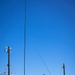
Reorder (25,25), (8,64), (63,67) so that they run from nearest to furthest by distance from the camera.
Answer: (25,25) → (8,64) → (63,67)

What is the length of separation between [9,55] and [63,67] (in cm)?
583

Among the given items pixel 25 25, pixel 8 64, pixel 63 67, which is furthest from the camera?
pixel 63 67

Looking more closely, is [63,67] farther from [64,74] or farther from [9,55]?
[9,55]

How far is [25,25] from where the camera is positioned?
A: 11.7 m

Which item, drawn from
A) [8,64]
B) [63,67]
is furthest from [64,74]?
[8,64]

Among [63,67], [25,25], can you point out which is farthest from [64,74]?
[25,25]

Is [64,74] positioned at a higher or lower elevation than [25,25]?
lower

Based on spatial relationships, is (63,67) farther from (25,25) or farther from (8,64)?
(25,25)

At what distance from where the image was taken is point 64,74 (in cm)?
1859

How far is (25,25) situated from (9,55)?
4.30 meters

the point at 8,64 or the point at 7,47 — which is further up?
the point at 7,47

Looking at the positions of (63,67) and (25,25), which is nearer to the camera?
(25,25)

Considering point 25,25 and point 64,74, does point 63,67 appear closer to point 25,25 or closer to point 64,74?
point 64,74

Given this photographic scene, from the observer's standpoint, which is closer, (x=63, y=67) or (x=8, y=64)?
(x=8, y=64)
